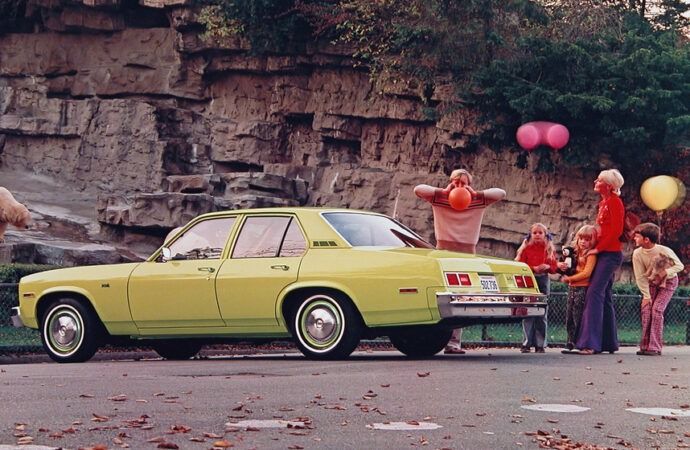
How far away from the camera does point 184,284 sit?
43.1 feet

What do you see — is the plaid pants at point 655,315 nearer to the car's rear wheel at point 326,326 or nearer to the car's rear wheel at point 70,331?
the car's rear wheel at point 326,326

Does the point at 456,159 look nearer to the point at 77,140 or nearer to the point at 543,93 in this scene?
the point at 543,93

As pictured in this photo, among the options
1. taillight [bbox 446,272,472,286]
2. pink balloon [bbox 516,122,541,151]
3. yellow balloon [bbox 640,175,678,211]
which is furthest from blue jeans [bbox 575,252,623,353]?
yellow balloon [bbox 640,175,678,211]

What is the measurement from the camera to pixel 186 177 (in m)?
35.5

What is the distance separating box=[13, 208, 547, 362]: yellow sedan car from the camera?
1210cm

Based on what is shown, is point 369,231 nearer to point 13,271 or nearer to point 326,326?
point 326,326

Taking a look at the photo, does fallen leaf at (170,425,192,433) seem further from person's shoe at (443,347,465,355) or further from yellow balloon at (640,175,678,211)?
yellow balloon at (640,175,678,211)

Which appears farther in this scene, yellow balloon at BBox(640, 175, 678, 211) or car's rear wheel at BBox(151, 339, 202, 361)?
yellow balloon at BBox(640, 175, 678, 211)

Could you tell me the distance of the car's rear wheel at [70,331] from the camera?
44.3 ft

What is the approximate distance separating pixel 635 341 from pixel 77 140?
79.9 feet

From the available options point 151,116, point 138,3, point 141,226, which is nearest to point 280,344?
point 141,226

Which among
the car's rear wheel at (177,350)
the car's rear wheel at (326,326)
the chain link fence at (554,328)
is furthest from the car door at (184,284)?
the chain link fence at (554,328)

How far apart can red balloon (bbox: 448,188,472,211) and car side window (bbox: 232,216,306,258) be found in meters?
2.22

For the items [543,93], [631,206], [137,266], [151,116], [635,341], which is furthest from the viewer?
[151,116]
